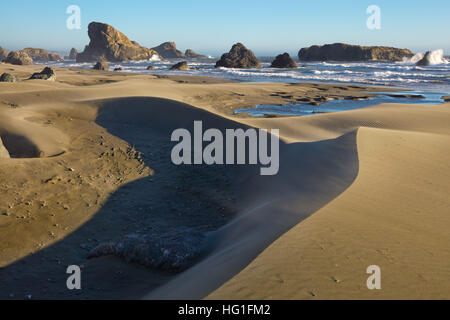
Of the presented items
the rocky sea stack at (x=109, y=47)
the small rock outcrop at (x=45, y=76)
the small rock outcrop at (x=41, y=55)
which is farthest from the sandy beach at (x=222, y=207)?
the small rock outcrop at (x=41, y=55)

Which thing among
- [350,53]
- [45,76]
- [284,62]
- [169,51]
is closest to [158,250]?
[45,76]

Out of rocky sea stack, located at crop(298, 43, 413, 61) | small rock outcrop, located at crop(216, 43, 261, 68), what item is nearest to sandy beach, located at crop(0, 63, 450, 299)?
small rock outcrop, located at crop(216, 43, 261, 68)

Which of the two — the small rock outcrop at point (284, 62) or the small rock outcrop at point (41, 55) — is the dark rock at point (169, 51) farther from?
the small rock outcrop at point (284, 62)

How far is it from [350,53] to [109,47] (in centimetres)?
4505

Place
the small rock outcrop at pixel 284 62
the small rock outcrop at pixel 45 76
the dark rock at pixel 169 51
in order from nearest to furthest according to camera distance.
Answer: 1. the small rock outcrop at pixel 45 76
2. the small rock outcrop at pixel 284 62
3. the dark rock at pixel 169 51

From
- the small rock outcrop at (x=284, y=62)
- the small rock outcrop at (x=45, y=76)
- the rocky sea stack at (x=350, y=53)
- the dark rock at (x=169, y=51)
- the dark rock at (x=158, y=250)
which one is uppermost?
the dark rock at (x=169, y=51)

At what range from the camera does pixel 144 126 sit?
9984mm

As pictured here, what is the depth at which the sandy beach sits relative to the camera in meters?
3.06

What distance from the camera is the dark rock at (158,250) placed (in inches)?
156

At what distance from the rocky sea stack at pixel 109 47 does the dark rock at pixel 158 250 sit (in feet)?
229

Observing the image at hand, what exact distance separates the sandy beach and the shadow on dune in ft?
0.08

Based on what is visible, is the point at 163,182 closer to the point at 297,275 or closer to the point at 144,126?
the point at 144,126

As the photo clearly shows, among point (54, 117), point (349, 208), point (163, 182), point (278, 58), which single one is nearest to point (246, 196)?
point (163, 182)

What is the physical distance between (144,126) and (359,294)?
8.19 m
